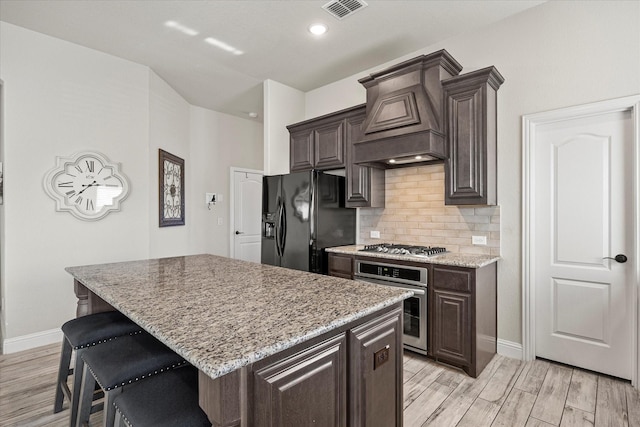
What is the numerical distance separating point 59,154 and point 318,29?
282 centimetres

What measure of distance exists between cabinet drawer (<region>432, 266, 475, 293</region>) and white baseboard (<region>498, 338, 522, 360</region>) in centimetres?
82

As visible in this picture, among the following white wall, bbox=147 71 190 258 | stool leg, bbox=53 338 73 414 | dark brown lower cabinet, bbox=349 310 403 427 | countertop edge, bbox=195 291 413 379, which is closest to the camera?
countertop edge, bbox=195 291 413 379

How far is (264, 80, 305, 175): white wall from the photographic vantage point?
4254mm

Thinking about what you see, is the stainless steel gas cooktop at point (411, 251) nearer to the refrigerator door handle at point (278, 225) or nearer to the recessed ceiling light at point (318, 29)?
the refrigerator door handle at point (278, 225)

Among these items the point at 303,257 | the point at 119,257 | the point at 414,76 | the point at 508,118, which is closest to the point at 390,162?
the point at 414,76

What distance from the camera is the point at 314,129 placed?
4.00 m

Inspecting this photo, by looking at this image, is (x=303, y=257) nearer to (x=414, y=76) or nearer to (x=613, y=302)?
(x=414, y=76)

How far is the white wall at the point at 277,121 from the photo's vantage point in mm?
4254

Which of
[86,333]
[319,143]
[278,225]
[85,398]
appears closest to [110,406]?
[85,398]

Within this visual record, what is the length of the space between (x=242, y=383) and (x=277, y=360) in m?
0.13

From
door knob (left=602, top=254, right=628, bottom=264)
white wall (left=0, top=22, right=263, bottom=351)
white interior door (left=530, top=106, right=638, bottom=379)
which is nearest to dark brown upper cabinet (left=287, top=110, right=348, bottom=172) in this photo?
white wall (left=0, top=22, right=263, bottom=351)

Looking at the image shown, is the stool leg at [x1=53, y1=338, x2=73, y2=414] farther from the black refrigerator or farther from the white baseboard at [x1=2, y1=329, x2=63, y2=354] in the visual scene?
the black refrigerator

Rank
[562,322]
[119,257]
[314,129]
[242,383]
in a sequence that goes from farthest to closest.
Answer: [314,129] → [119,257] → [562,322] → [242,383]

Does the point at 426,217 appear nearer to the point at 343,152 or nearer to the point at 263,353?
the point at 343,152
